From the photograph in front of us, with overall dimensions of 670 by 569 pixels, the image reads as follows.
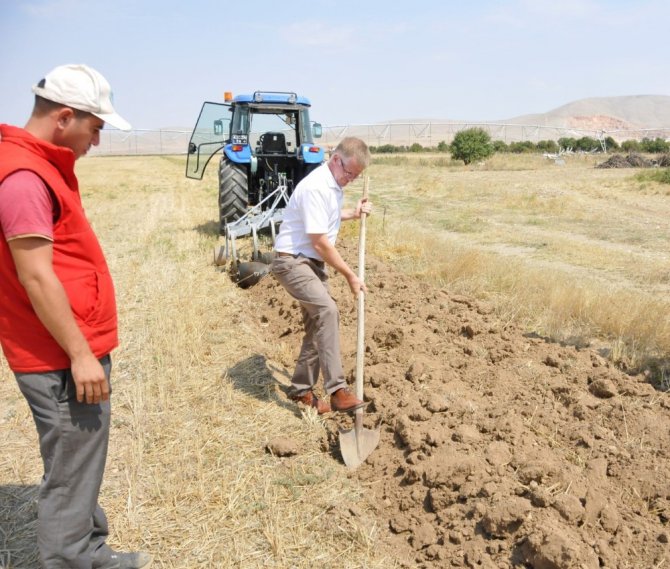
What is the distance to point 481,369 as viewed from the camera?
4.50m

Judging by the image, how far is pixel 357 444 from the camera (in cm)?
382

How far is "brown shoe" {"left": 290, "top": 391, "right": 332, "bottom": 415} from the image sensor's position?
437 cm

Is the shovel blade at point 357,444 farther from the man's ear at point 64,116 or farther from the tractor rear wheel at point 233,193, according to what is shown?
the tractor rear wheel at point 233,193

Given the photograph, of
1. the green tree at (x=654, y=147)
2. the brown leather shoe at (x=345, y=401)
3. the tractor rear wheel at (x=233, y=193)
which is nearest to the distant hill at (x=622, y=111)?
the green tree at (x=654, y=147)

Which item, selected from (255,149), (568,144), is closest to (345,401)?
(255,149)

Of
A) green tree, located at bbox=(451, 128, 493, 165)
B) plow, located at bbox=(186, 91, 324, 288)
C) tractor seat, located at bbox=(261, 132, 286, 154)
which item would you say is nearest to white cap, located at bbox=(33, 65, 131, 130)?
plow, located at bbox=(186, 91, 324, 288)

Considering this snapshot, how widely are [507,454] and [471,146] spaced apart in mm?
29610

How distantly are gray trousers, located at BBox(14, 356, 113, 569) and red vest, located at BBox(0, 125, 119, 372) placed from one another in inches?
3.8

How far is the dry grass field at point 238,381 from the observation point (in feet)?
10.1

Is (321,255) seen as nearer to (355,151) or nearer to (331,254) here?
(331,254)

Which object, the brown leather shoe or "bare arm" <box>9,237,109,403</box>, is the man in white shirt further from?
"bare arm" <box>9,237,109,403</box>

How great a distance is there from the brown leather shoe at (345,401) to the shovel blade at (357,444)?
0.14 metres

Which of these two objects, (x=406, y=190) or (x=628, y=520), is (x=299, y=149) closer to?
(x=628, y=520)

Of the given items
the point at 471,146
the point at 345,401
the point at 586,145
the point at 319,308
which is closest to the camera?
the point at 345,401
